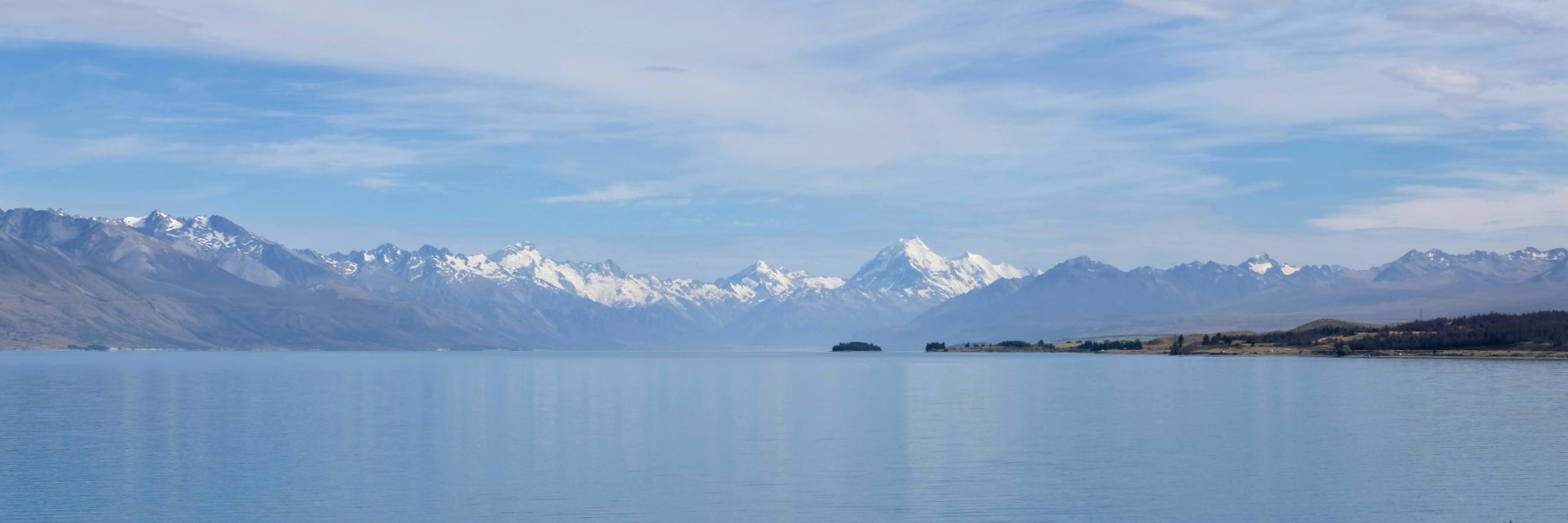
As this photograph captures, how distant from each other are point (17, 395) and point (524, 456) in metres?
86.1

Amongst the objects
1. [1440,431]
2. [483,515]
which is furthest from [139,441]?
[1440,431]

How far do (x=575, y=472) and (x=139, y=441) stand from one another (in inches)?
1305

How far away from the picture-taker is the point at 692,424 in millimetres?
103438

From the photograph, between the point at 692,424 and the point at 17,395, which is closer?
the point at 692,424

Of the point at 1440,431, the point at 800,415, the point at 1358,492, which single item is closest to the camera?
the point at 1358,492

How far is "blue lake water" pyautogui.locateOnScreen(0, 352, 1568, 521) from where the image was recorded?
61969 mm

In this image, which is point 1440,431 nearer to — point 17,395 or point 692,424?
point 692,424

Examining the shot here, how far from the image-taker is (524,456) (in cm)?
8062

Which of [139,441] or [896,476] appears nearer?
[896,476]

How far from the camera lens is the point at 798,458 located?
3157 inches

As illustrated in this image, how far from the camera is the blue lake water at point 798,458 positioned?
62.0 m

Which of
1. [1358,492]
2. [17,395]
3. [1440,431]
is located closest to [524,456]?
[1358,492]

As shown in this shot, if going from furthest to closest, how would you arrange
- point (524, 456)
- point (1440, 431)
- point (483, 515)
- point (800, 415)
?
point (800, 415), point (1440, 431), point (524, 456), point (483, 515)

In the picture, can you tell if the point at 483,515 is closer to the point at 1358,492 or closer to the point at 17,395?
the point at 1358,492
